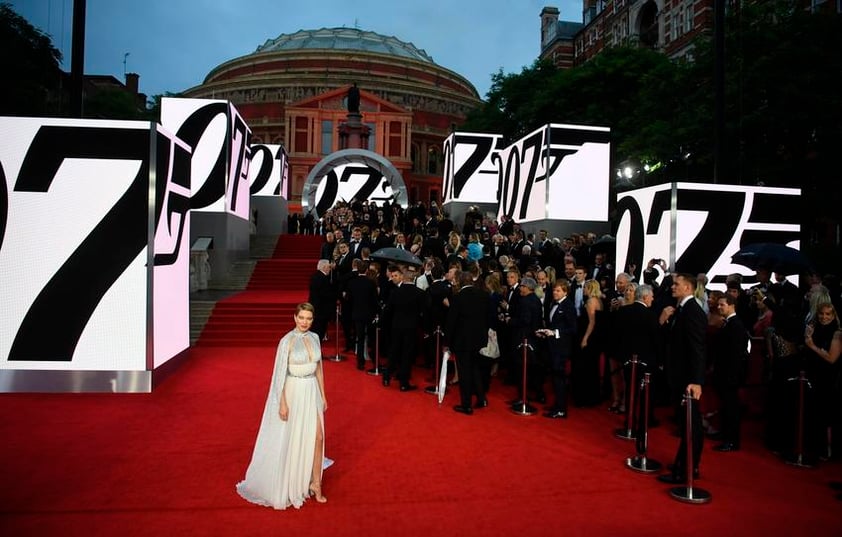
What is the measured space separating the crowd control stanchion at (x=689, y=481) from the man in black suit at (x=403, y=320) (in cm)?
469

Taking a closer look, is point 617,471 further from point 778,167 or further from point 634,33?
point 634,33

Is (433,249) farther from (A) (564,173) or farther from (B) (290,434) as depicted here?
(B) (290,434)

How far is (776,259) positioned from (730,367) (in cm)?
381

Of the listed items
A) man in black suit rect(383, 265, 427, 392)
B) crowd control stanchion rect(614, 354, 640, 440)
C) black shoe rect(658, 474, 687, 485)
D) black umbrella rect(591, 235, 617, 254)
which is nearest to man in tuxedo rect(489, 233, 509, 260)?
black umbrella rect(591, 235, 617, 254)

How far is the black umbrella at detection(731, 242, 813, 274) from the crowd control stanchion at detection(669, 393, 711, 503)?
508cm

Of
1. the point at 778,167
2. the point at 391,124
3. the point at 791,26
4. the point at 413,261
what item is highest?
the point at 391,124

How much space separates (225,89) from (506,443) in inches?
2802

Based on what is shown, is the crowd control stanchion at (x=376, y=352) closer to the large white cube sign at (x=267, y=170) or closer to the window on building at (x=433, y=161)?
the large white cube sign at (x=267, y=170)

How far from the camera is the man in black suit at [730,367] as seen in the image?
6992mm

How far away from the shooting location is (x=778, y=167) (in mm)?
19547

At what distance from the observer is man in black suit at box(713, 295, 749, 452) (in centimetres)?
699

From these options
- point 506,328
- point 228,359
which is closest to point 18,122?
point 228,359

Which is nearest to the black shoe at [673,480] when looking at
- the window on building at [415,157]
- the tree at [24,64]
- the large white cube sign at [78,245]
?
the large white cube sign at [78,245]

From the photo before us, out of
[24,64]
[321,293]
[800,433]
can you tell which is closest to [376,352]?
[321,293]
